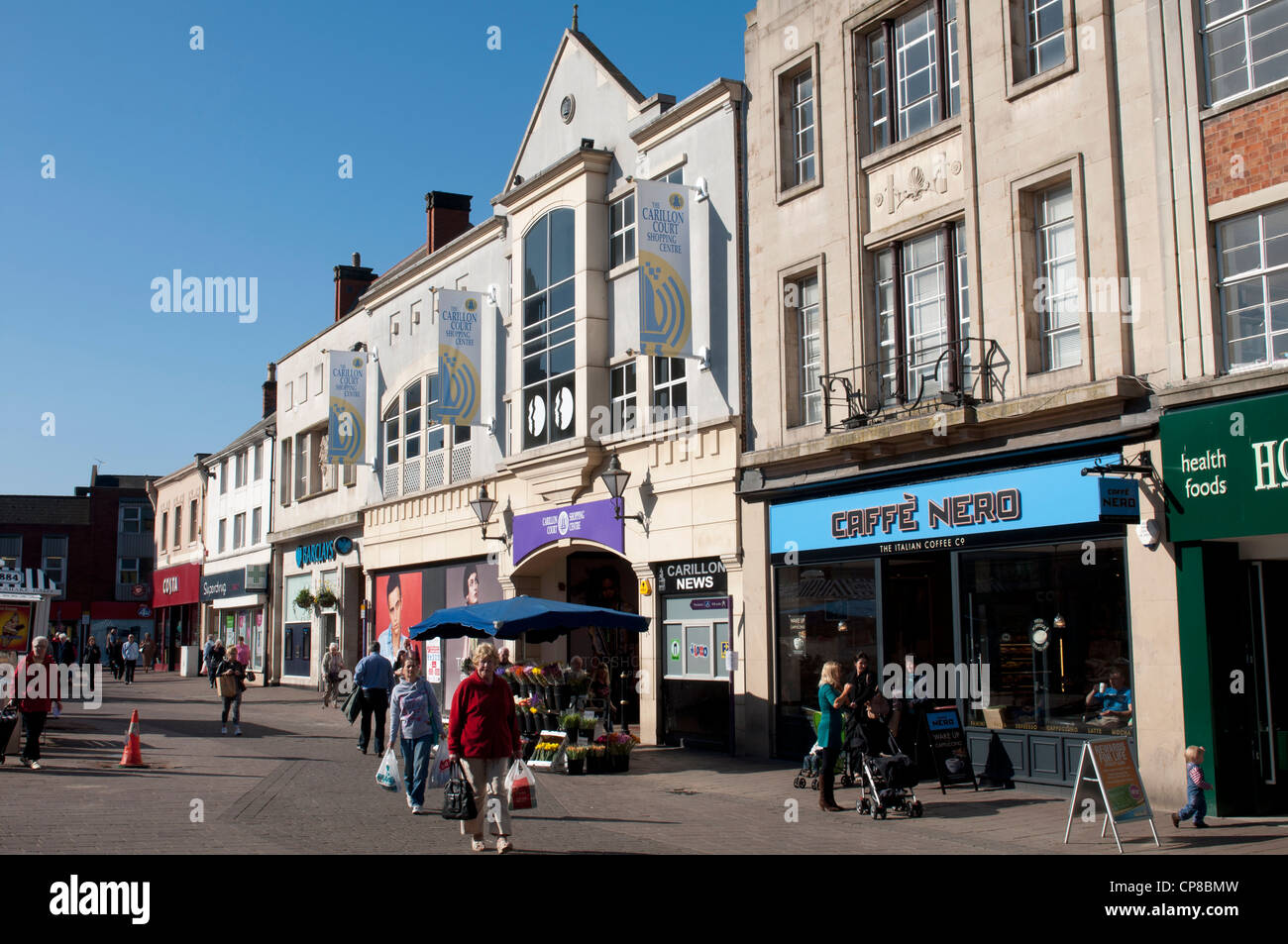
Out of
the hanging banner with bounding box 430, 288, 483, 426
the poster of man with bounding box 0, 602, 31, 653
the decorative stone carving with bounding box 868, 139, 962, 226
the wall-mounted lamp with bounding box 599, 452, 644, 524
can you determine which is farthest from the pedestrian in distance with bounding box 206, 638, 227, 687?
the decorative stone carving with bounding box 868, 139, 962, 226

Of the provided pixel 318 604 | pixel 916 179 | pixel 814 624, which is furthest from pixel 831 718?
pixel 318 604

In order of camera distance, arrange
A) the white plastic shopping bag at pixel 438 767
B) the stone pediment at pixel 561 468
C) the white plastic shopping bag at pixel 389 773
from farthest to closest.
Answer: the stone pediment at pixel 561 468 < the white plastic shopping bag at pixel 438 767 < the white plastic shopping bag at pixel 389 773

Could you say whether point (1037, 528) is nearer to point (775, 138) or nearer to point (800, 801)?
point (800, 801)

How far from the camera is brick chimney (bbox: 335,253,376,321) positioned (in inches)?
1612

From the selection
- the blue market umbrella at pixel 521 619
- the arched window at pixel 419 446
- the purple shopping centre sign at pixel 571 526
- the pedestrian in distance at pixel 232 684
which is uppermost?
the arched window at pixel 419 446

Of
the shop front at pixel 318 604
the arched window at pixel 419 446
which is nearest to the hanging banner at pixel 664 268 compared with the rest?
the arched window at pixel 419 446

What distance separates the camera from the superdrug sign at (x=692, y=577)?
65.6 ft

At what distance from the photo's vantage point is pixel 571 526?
2352 cm

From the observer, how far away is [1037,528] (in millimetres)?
14375

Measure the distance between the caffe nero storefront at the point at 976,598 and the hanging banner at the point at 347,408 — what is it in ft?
57.5

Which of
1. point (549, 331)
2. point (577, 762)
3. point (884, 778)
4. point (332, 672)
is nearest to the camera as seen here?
point (884, 778)

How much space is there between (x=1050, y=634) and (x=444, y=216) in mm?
23807

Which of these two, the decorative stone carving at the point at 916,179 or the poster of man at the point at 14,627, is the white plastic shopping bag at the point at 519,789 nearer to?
the decorative stone carving at the point at 916,179

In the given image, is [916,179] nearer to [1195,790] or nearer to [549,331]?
[1195,790]
